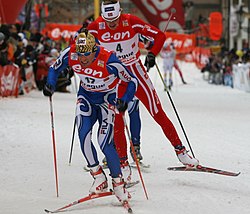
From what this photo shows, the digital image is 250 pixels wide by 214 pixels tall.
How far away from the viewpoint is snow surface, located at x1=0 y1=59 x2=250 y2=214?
548 centimetres

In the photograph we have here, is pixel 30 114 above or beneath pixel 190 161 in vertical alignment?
beneath

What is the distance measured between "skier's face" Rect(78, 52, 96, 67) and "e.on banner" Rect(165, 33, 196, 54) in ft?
108

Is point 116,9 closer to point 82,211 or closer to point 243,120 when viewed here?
point 82,211

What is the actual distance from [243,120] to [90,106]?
287 inches

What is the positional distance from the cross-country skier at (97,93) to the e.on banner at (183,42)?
32.6 meters

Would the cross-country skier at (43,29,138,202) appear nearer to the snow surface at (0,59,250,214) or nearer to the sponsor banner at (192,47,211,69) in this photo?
the snow surface at (0,59,250,214)

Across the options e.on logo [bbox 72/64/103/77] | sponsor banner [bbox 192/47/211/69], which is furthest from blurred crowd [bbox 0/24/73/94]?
sponsor banner [bbox 192/47/211/69]

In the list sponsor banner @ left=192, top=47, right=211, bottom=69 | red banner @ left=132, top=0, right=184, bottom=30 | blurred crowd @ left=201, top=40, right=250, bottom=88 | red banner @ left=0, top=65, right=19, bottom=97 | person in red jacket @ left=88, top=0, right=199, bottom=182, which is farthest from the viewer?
sponsor banner @ left=192, top=47, right=211, bottom=69

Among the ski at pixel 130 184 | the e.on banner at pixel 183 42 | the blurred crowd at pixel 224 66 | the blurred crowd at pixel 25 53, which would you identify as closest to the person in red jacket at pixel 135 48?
the ski at pixel 130 184

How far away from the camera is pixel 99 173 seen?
5691mm

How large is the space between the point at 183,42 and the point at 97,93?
1302 inches

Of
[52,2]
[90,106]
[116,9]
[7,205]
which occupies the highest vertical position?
[116,9]

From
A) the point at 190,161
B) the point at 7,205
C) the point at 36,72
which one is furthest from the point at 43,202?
the point at 36,72

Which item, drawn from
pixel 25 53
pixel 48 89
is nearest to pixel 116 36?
pixel 48 89
